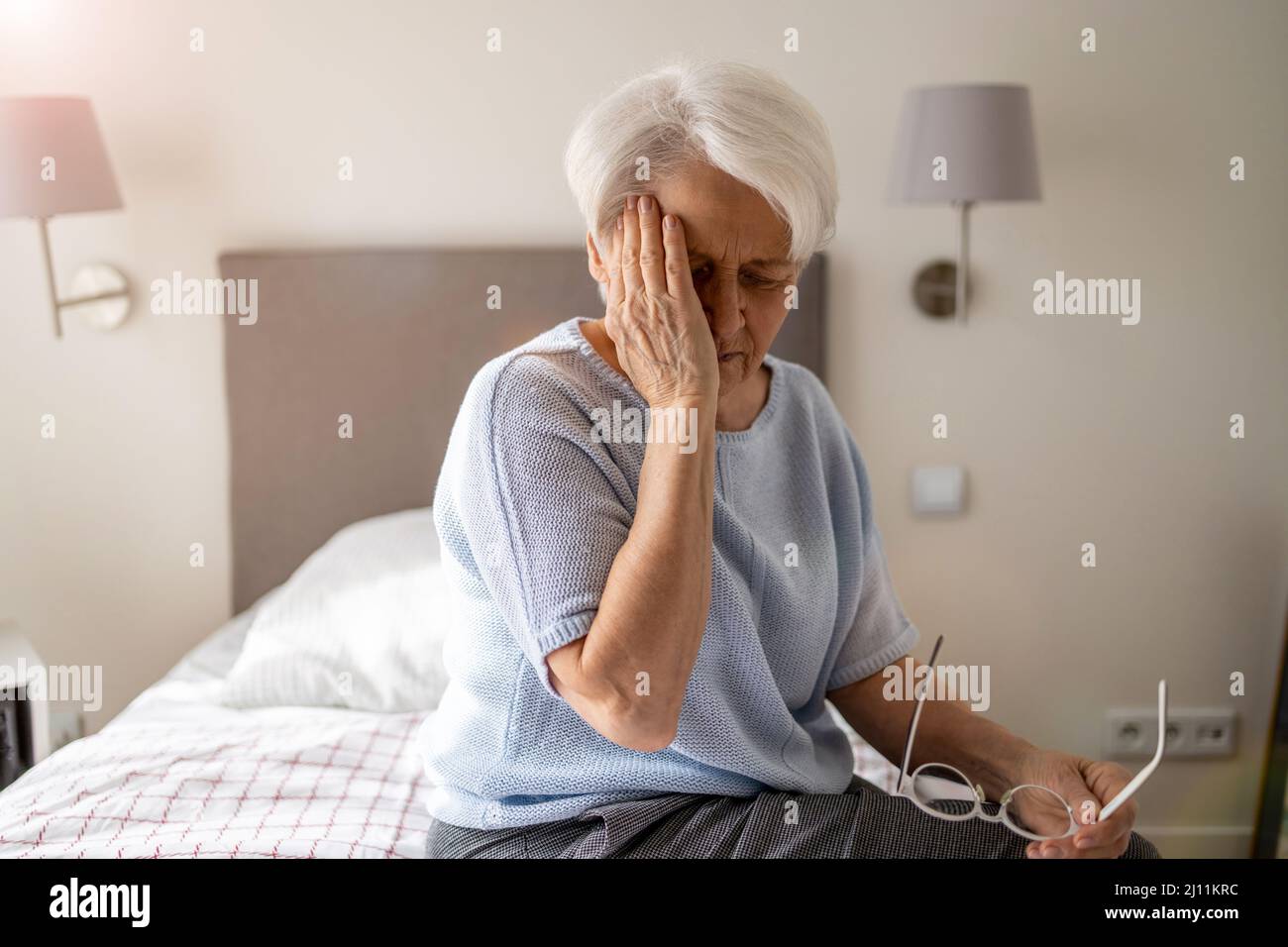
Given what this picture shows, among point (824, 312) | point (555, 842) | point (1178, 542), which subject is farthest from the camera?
point (824, 312)

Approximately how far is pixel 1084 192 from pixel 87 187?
45.7 inches

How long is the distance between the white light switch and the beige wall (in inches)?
0.7

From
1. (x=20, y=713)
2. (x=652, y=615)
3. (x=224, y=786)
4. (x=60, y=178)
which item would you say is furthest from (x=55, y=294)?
(x=652, y=615)

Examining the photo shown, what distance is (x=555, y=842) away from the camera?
2.92ft

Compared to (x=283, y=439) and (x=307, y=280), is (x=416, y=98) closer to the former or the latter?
(x=307, y=280)

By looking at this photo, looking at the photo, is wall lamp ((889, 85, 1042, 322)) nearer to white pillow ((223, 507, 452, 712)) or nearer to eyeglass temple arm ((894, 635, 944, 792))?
eyeglass temple arm ((894, 635, 944, 792))

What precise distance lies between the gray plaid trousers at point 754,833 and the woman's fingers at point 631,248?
0.41 metres

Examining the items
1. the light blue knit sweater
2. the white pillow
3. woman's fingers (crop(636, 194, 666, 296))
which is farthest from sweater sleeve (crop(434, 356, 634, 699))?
the white pillow

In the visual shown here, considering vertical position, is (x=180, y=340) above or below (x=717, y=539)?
above

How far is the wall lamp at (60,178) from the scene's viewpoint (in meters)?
1.22

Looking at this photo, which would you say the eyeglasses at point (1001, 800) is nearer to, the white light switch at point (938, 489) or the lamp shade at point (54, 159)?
the white light switch at point (938, 489)

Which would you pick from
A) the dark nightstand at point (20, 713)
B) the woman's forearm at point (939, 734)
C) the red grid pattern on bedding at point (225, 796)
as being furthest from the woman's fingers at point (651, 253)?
the dark nightstand at point (20, 713)

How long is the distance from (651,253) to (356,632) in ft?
2.51

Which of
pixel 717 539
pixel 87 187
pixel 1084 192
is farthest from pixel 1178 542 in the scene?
pixel 87 187
